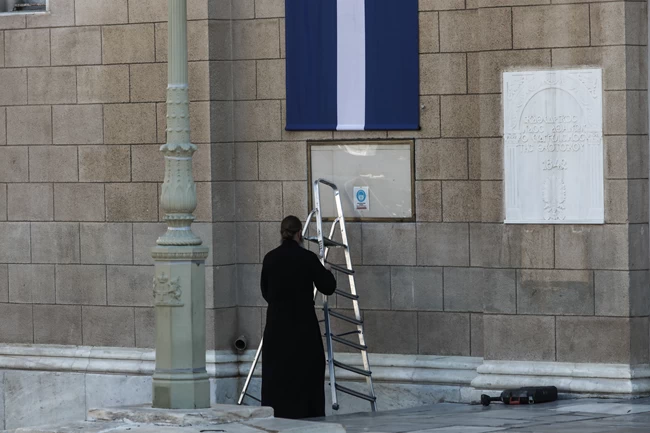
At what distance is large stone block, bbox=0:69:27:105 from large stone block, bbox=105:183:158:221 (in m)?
1.42

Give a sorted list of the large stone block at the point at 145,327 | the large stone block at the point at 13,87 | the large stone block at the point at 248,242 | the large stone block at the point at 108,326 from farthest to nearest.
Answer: the large stone block at the point at 13,87 → the large stone block at the point at 108,326 → the large stone block at the point at 145,327 → the large stone block at the point at 248,242

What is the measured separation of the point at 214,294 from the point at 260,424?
3.89m

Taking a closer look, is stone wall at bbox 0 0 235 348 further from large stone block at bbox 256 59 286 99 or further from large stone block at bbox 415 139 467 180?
large stone block at bbox 415 139 467 180

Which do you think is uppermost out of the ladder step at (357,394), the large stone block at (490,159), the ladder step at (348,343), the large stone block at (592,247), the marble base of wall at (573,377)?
the large stone block at (490,159)

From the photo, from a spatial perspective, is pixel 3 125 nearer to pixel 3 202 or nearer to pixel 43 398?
pixel 3 202

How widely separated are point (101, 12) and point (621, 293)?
19.2ft

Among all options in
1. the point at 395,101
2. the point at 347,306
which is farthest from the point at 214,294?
the point at 395,101

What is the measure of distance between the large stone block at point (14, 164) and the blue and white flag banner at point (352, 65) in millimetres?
2937

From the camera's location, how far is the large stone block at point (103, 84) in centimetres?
1398

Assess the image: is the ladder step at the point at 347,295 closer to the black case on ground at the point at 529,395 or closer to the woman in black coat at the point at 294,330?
the woman in black coat at the point at 294,330

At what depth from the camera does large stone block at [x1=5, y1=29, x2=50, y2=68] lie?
567 inches

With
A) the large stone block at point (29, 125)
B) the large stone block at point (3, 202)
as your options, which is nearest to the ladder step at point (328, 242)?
the large stone block at point (29, 125)

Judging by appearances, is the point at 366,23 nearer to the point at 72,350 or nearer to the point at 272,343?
the point at 272,343

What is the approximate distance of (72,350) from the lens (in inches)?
564
